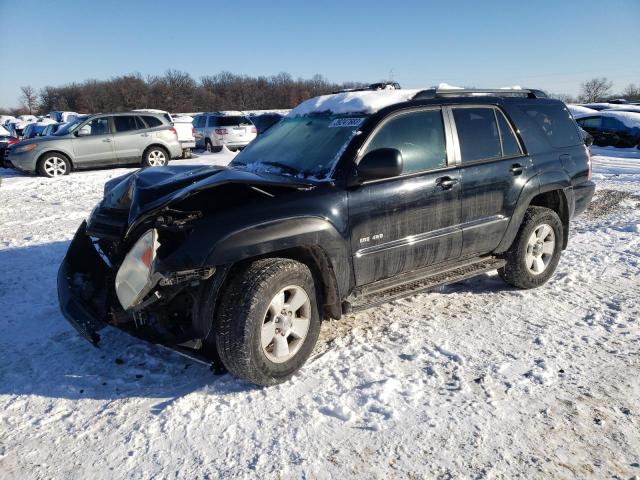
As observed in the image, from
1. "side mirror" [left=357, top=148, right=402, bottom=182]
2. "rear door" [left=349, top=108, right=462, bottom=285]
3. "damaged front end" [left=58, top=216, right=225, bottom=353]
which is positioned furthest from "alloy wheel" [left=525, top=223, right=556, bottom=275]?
"damaged front end" [left=58, top=216, right=225, bottom=353]

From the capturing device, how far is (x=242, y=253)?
2918 millimetres

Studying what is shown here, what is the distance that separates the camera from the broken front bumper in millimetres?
3124

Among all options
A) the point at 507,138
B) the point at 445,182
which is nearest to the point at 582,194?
the point at 507,138

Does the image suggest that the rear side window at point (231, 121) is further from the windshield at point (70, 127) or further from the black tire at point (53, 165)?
the black tire at point (53, 165)

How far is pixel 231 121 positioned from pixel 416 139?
16295 millimetres

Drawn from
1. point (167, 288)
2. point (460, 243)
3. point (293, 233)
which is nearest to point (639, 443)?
point (460, 243)

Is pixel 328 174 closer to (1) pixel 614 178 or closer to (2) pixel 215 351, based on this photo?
(2) pixel 215 351

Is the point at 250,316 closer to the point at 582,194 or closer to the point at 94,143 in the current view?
the point at 582,194

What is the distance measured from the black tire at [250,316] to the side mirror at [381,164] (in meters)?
0.81

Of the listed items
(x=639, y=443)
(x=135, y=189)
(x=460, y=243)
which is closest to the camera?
(x=639, y=443)

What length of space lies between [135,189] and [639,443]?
3403 mm

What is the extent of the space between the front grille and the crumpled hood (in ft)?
0.19

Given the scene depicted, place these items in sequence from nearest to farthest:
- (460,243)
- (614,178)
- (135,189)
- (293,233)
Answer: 1. (293,233)
2. (135,189)
3. (460,243)
4. (614,178)

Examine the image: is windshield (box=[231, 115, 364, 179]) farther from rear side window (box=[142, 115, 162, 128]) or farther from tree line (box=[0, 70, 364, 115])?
tree line (box=[0, 70, 364, 115])
